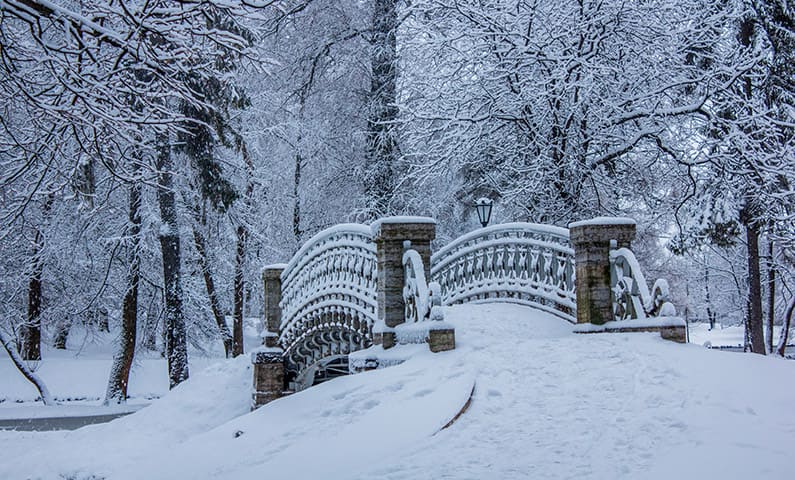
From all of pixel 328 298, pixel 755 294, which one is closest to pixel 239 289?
pixel 328 298

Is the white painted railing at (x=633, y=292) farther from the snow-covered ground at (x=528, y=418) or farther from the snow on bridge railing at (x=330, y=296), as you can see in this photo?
the snow on bridge railing at (x=330, y=296)

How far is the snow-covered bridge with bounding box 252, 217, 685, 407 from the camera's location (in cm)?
966

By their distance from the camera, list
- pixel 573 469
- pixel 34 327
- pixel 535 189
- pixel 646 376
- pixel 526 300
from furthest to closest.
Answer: pixel 34 327 < pixel 535 189 < pixel 526 300 < pixel 646 376 < pixel 573 469

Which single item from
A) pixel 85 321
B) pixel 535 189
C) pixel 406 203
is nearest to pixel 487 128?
pixel 535 189

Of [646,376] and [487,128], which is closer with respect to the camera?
[646,376]

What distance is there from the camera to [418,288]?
9742 mm

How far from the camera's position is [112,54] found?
7316 mm

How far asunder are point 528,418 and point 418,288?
3401 mm

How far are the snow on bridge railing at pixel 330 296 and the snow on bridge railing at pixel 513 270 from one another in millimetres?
1877

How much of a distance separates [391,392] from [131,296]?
1589 centimetres

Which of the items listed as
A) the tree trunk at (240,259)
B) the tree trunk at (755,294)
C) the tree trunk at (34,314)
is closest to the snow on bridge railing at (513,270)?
the tree trunk at (755,294)

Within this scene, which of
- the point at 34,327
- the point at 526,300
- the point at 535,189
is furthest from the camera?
the point at 34,327

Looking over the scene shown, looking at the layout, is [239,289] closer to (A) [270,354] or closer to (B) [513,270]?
(A) [270,354]

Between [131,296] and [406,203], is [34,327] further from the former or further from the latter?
[406,203]
